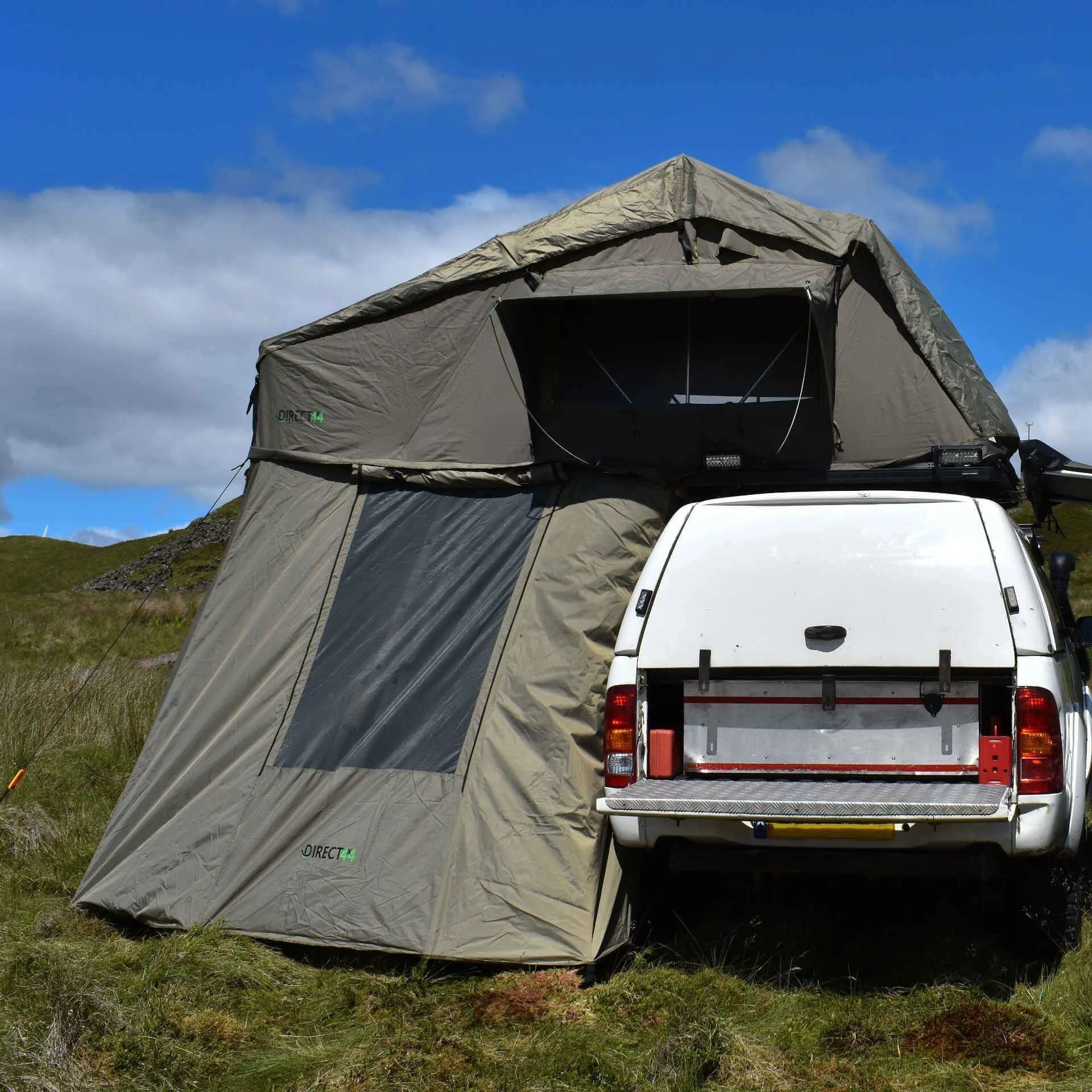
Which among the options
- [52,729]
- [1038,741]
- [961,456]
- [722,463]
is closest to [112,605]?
[52,729]

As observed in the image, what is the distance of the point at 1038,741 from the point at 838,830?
0.86 metres

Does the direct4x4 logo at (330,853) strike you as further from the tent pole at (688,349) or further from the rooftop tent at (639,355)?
the tent pole at (688,349)

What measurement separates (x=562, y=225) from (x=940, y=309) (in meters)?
2.27

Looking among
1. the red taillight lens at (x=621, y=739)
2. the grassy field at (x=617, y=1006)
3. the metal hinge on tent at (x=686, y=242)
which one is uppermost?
the metal hinge on tent at (x=686, y=242)

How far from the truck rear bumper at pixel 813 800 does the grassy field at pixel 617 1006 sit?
2.53 feet

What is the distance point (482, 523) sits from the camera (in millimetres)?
6691

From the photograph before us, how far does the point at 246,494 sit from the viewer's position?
23.7ft

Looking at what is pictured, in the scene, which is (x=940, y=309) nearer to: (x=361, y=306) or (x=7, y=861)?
(x=361, y=306)

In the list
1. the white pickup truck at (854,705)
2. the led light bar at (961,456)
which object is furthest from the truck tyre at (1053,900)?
the led light bar at (961,456)

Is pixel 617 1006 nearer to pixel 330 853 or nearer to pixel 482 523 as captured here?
pixel 330 853

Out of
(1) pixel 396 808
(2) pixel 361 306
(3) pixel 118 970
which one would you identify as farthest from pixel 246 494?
(3) pixel 118 970

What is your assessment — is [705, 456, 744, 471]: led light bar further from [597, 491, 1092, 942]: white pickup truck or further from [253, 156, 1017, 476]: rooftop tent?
[597, 491, 1092, 942]: white pickup truck

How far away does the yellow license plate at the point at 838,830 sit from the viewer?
4848 millimetres

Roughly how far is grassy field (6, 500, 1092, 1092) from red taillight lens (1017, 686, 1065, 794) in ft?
2.65
